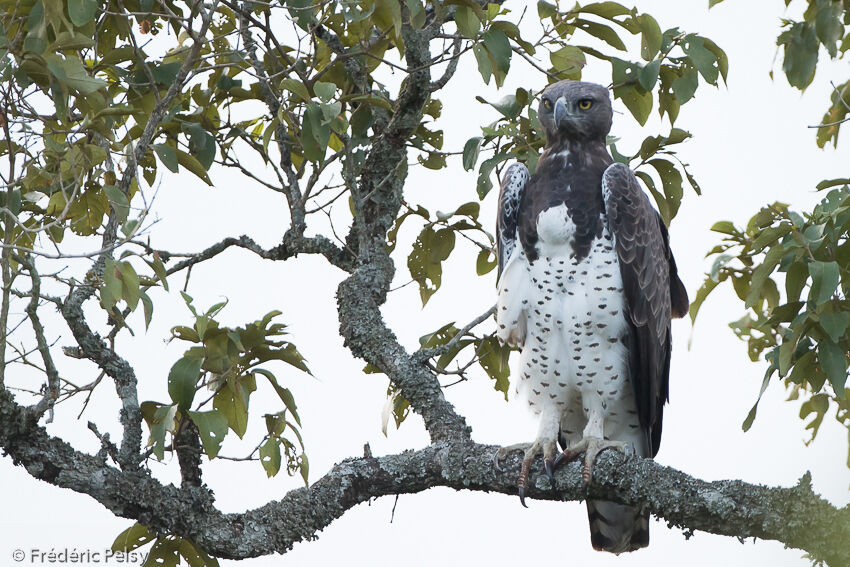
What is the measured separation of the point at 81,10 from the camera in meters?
3.29

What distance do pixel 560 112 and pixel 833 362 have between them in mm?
2092

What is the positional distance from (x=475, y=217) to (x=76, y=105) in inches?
75.1

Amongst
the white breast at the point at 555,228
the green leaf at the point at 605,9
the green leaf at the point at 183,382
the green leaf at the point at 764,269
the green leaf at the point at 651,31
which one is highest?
the green leaf at the point at 605,9

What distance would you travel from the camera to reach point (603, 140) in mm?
5316

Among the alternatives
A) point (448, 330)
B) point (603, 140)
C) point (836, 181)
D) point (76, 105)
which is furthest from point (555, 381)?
point (76, 105)

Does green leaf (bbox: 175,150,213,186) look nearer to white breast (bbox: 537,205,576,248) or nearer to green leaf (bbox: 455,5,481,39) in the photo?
green leaf (bbox: 455,5,481,39)

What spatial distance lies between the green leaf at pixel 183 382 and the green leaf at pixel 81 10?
3.98ft

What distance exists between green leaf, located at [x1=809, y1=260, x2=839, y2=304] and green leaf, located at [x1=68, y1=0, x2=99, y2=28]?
8.44 ft

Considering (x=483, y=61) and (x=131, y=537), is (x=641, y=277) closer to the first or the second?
(x=483, y=61)

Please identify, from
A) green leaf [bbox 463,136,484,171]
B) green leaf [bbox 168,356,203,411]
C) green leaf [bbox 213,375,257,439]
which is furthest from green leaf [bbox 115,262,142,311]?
green leaf [bbox 463,136,484,171]

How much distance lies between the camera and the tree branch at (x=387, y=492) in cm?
340

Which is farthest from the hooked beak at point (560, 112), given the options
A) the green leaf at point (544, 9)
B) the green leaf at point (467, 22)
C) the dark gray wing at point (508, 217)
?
the green leaf at point (467, 22)

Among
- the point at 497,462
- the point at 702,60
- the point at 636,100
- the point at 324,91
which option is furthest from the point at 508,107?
the point at 497,462

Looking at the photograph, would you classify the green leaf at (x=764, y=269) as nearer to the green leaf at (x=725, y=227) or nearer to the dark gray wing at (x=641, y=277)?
the green leaf at (x=725, y=227)
